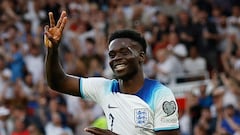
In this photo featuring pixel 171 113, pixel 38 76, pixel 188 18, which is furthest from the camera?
pixel 188 18

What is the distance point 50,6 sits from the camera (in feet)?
57.4

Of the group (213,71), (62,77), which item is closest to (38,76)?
(213,71)

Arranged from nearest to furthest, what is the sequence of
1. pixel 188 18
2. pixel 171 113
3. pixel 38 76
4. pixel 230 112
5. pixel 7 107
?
pixel 171 113, pixel 230 112, pixel 7 107, pixel 38 76, pixel 188 18

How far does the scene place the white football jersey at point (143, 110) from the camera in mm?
5715

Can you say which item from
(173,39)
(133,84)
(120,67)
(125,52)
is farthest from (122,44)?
(173,39)

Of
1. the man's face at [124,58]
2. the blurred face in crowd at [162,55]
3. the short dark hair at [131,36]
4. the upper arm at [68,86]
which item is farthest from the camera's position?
the blurred face in crowd at [162,55]

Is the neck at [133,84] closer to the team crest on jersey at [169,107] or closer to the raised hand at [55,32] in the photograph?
the team crest on jersey at [169,107]

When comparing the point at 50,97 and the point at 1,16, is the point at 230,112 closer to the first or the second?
the point at 50,97

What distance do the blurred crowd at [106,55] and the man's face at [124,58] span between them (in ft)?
22.9

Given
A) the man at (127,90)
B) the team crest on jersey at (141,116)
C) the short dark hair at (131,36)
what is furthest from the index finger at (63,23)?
the team crest on jersey at (141,116)

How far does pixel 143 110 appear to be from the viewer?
227 inches

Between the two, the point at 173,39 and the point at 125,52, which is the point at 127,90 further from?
the point at 173,39

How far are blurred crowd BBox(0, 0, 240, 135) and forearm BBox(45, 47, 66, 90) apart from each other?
675cm

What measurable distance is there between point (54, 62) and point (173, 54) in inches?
382
